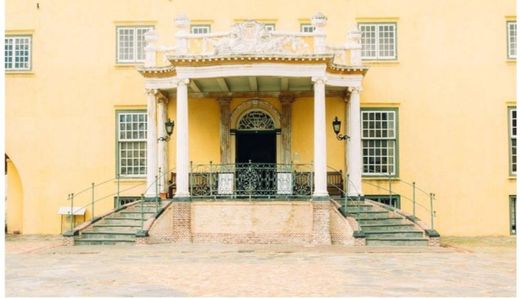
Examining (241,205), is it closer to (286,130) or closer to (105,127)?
(286,130)

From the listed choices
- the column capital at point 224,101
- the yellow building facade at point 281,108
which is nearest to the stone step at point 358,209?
the yellow building facade at point 281,108

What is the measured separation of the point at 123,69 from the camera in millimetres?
24469

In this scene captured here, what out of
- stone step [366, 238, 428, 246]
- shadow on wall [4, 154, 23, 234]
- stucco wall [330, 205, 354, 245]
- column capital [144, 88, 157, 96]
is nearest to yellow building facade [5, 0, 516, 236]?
column capital [144, 88, 157, 96]

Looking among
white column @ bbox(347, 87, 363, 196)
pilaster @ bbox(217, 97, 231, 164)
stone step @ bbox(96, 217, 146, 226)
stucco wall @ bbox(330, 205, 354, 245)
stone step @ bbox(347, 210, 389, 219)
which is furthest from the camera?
pilaster @ bbox(217, 97, 231, 164)

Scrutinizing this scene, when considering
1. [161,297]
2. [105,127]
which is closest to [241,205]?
[105,127]

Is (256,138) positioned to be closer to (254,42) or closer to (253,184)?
(253,184)

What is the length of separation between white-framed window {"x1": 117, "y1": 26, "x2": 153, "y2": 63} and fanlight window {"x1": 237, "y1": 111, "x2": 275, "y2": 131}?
14.2ft

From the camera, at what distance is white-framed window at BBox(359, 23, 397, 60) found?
24203mm

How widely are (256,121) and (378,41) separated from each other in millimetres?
5067

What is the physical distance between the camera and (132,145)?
79.8ft

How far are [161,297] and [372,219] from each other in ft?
35.3

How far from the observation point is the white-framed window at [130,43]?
24484 millimetres

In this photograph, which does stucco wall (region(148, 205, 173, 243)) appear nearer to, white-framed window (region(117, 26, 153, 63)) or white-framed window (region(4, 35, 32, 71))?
Result: white-framed window (region(117, 26, 153, 63))

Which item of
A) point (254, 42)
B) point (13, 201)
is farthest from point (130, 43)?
point (13, 201)
